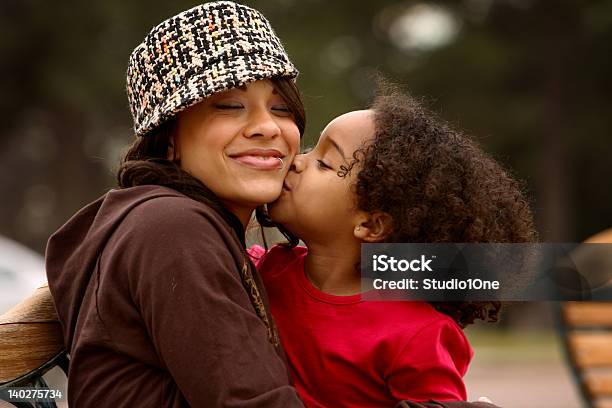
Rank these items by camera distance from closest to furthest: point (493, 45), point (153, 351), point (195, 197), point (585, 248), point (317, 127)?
point (153, 351) < point (195, 197) < point (585, 248) < point (317, 127) < point (493, 45)

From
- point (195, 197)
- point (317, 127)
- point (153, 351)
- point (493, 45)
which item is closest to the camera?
point (153, 351)

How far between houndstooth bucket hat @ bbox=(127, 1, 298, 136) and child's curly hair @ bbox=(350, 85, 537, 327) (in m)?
0.30

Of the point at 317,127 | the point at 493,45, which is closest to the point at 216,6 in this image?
the point at 317,127

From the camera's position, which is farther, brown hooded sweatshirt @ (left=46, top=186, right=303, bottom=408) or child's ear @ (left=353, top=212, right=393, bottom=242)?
child's ear @ (left=353, top=212, right=393, bottom=242)

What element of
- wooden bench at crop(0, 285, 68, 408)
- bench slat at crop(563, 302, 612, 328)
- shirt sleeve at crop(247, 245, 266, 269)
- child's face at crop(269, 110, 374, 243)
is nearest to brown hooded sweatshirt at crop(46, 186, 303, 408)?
wooden bench at crop(0, 285, 68, 408)

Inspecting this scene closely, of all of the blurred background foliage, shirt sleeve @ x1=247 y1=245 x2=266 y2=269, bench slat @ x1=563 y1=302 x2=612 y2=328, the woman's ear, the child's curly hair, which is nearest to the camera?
the child's curly hair

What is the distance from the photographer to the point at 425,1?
17.1 m

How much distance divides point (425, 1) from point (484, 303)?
1513cm

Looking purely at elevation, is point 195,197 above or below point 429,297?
above

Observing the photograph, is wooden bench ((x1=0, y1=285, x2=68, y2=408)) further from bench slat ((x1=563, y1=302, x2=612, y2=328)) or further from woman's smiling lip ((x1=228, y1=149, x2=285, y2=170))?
bench slat ((x1=563, y1=302, x2=612, y2=328))

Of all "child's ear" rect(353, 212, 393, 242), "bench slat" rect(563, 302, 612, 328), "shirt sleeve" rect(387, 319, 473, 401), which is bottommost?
"bench slat" rect(563, 302, 612, 328)

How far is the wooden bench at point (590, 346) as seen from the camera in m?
3.99

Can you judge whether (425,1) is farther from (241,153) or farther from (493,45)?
(241,153)

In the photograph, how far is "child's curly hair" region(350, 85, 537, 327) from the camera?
2.38 m
